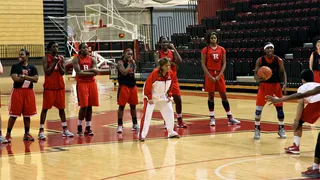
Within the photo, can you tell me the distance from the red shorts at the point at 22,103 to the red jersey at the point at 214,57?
11.2ft

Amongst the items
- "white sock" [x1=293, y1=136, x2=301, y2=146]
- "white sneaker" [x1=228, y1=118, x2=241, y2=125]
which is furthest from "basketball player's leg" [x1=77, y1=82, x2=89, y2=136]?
"white sock" [x1=293, y1=136, x2=301, y2=146]

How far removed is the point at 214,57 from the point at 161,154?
3.57 meters

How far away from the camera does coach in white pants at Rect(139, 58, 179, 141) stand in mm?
10297

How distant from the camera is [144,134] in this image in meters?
10.4

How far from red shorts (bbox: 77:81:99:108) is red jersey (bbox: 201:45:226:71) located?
232 centimetres

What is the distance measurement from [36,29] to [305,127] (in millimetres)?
24713

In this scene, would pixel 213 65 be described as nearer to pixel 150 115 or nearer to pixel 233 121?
pixel 233 121

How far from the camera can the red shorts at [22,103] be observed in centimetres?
1071

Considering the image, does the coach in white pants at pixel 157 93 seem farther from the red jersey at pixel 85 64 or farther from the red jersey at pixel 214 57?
the red jersey at pixel 214 57

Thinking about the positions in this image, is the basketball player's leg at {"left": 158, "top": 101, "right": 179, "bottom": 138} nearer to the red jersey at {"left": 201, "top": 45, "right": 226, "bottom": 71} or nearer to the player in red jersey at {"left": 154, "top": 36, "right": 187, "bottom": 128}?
A: the player in red jersey at {"left": 154, "top": 36, "right": 187, "bottom": 128}

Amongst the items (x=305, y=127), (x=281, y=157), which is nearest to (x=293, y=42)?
(x=305, y=127)

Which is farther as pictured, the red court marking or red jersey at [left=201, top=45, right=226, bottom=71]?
red jersey at [left=201, top=45, right=226, bottom=71]

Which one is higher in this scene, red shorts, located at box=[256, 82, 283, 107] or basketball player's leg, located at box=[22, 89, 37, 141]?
red shorts, located at box=[256, 82, 283, 107]

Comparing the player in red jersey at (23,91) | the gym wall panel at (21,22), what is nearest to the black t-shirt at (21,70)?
the player in red jersey at (23,91)
